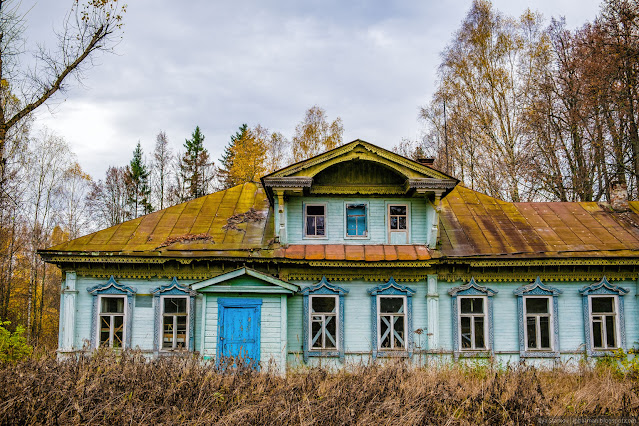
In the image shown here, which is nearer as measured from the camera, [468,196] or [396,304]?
[396,304]

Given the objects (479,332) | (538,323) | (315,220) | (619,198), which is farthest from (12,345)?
(619,198)

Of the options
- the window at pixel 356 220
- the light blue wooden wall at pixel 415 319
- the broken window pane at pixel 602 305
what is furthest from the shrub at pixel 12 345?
the broken window pane at pixel 602 305

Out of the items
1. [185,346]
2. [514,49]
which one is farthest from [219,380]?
[514,49]

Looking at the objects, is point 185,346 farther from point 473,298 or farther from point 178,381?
point 473,298

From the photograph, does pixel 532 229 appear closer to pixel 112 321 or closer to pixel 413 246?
pixel 413 246

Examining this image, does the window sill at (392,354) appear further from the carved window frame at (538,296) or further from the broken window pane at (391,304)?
the carved window frame at (538,296)

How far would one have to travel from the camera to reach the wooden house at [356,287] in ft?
42.4

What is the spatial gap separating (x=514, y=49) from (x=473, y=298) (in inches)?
601

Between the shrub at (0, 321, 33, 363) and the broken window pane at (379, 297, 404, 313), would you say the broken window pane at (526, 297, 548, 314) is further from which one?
the shrub at (0, 321, 33, 363)

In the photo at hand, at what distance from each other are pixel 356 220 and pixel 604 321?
692 cm

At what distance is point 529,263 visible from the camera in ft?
42.8

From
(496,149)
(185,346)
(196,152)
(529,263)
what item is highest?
(196,152)

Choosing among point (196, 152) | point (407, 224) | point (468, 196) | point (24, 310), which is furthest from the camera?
point (196, 152)

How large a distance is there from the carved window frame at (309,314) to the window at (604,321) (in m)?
6.44
